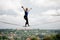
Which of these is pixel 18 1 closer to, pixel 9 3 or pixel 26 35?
pixel 9 3

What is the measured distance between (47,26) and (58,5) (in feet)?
1.41

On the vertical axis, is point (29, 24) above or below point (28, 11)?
below

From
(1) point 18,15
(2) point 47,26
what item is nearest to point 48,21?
(2) point 47,26

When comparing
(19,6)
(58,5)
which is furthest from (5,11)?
(58,5)

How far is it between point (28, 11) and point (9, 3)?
38 centimetres

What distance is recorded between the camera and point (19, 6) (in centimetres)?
306

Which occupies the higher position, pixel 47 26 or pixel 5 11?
pixel 5 11

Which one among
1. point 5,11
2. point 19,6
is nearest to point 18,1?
point 19,6

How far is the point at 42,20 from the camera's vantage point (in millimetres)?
3045

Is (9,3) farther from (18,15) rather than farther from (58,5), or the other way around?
(58,5)

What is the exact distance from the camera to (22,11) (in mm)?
3041

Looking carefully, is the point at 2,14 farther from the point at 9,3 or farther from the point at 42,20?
the point at 42,20

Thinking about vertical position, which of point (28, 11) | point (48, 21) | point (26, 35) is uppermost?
point (28, 11)

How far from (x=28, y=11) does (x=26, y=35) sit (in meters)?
0.43
